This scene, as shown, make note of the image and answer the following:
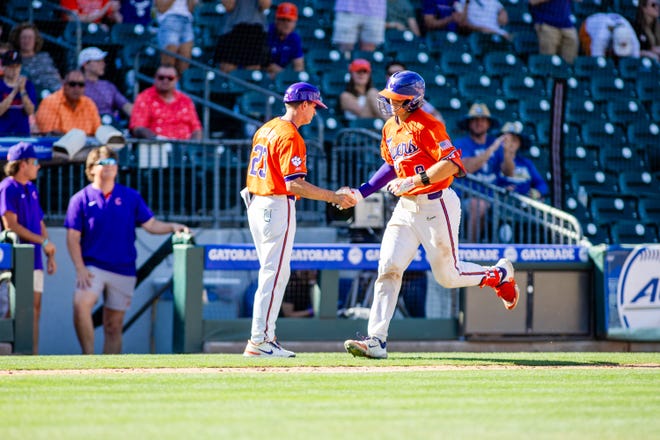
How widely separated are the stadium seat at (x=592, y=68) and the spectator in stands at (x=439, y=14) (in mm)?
1944

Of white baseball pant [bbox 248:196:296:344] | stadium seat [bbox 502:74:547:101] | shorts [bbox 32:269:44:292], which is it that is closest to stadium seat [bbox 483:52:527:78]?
stadium seat [bbox 502:74:547:101]

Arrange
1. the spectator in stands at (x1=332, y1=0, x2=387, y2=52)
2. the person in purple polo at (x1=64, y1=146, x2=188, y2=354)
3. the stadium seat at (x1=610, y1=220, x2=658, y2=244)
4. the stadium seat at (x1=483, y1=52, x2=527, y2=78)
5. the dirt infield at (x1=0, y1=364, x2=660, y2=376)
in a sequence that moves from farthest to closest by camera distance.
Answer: the stadium seat at (x1=483, y1=52, x2=527, y2=78) → the spectator in stands at (x1=332, y1=0, x2=387, y2=52) → the stadium seat at (x1=610, y1=220, x2=658, y2=244) → the person in purple polo at (x1=64, y1=146, x2=188, y2=354) → the dirt infield at (x1=0, y1=364, x2=660, y2=376)

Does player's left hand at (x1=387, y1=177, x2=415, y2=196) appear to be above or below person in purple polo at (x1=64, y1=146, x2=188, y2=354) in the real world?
above

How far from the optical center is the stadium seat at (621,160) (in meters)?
16.5

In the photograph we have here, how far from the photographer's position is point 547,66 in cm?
1711

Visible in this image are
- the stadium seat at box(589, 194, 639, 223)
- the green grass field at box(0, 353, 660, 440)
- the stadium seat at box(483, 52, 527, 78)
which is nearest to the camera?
the green grass field at box(0, 353, 660, 440)

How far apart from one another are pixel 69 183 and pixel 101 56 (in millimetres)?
1910

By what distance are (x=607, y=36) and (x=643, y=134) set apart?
1.80 meters

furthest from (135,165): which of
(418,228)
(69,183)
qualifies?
(418,228)

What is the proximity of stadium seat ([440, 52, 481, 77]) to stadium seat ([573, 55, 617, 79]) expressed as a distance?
5.67 ft

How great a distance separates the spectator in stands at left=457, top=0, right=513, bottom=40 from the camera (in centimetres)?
1708

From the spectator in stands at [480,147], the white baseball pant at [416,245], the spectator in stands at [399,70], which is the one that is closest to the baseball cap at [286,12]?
the spectator in stands at [399,70]

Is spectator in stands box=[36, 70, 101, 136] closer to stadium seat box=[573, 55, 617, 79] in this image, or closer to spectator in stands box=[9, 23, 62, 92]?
spectator in stands box=[9, 23, 62, 92]

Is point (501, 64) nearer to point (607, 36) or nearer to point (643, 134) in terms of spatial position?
point (607, 36)
